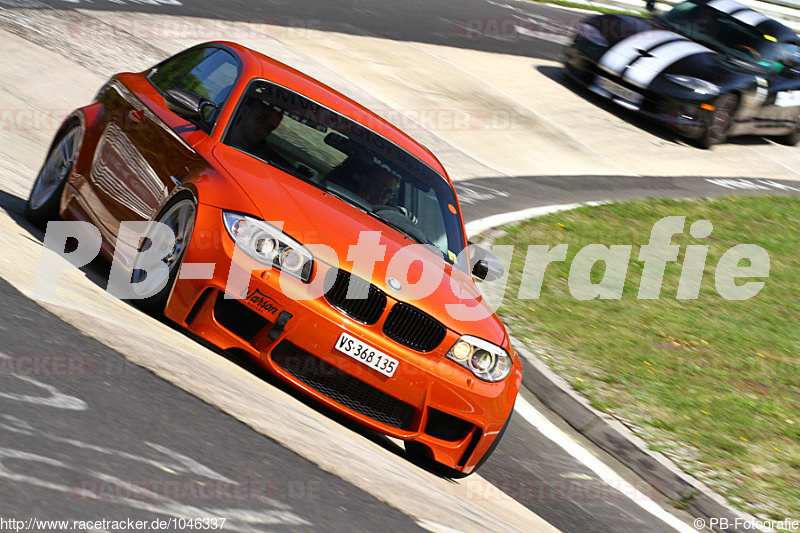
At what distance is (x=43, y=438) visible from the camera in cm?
324

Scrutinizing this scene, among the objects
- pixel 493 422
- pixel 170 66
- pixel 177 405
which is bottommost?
pixel 493 422

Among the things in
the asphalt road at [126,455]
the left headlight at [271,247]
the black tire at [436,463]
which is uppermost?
the left headlight at [271,247]

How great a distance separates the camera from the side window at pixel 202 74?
632cm

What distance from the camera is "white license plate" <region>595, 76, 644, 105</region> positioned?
55.1 ft

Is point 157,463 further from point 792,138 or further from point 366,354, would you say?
point 792,138

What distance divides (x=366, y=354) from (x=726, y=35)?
1506 cm

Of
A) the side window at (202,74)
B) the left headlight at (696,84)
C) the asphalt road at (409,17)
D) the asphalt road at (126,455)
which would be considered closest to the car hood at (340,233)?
the side window at (202,74)

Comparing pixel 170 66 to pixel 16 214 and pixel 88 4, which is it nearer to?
pixel 16 214

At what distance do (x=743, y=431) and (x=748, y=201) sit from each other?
8.53m

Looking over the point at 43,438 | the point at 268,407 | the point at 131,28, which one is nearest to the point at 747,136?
the point at 131,28

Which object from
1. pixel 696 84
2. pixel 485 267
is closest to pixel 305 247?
pixel 485 267

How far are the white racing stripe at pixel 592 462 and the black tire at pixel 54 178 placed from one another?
3438 millimetres

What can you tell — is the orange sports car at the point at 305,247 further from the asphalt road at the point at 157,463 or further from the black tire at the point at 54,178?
the asphalt road at the point at 157,463

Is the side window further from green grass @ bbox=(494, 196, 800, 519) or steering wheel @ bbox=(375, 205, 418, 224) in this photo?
green grass @ bbox=(494, 196, 800, 519)
